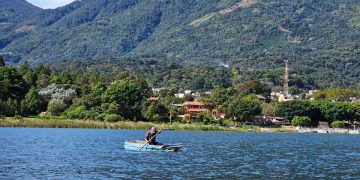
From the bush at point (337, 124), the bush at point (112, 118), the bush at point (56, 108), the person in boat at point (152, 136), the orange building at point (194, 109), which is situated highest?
the orange building at point (194, 109)

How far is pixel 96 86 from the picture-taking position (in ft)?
427

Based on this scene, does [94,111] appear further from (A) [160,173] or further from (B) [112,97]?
(A) [160,173]

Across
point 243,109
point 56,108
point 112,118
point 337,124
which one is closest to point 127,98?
point 112,118

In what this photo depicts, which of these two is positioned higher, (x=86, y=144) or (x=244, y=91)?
(x=244, y=91)

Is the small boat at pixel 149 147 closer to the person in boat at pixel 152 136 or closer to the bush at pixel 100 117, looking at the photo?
the person in boat at pixel 152 136

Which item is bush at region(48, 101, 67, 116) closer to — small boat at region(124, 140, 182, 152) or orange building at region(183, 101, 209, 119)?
orange building at region(183, 101, 209, 119)

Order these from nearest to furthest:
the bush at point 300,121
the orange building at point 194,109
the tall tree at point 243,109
Answer: the tall tree at point 243,109, the bush at point 300,121, the orange building at point 194,109

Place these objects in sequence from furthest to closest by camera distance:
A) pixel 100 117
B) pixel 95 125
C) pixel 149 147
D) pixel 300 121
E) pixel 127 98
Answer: pixel 300 121 → pixel 127 98 → pixel 100 117 → pixel 95 125 → pixel 149 147

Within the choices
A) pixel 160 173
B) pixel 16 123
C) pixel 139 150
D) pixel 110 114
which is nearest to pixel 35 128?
pixel 16 123

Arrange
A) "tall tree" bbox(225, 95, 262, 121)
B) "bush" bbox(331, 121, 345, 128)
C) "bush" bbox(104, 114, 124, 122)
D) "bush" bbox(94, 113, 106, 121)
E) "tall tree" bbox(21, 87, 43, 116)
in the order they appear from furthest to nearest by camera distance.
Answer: "bush" bbox(331, 121, 345, 128) → "tall tree" bbox(225, 95, 262, 121) → "bush" bbox(94, 113, 106, 121) → "tall tree" bbox(21, 87, 43, 116) → "bush" bbox(104, 114, 124, 122)

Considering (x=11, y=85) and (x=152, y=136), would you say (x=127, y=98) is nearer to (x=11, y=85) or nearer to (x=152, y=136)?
(x=11, y=85)

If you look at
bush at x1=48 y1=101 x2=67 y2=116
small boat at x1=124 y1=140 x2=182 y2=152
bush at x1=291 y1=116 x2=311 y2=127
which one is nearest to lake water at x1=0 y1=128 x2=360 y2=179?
small boat at x1=124 y1=140 x2=182 y2=152

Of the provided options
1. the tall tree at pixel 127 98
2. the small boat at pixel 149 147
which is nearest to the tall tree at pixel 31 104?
the tall tree at pixel 127 98

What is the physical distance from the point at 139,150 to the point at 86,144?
707 centimetres
